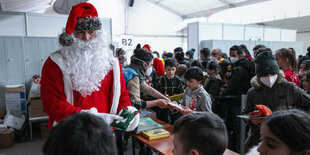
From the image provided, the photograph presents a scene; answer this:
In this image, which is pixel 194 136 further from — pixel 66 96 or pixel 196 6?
pixel 196 6

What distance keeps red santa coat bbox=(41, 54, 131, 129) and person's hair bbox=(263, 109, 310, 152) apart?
1.10 m

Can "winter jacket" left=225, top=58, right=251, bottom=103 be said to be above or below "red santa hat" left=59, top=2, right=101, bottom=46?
below

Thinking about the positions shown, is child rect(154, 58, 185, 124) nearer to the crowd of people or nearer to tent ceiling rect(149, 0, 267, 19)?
the crowd of people

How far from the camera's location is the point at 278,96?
2055 millimetres

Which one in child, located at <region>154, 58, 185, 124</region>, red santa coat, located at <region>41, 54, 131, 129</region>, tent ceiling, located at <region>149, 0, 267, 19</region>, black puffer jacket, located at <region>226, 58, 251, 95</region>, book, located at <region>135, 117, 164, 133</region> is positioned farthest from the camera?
tent ceiling, located at <region>149, 0, 267, 19</region>

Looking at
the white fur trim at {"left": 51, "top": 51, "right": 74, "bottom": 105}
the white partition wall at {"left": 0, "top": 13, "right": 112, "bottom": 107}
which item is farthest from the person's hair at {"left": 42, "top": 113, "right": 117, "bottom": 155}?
the white partition wall at {"left": 0, "top": 13, "right": 112, "bottom": 107}

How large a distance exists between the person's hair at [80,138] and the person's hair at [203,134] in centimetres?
51

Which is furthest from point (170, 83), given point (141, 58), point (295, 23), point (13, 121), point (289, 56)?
point (295, 23)

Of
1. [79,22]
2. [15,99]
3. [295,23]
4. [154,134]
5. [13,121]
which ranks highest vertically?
[295,23]

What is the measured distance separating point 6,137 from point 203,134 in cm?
424

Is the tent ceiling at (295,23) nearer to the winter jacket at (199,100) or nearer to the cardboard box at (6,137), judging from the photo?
the winter jacket at (199,100)

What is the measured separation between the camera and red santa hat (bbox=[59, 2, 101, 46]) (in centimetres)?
156

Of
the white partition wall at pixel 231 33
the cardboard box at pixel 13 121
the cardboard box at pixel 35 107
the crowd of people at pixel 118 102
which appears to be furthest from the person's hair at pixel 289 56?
the white partition wall at pixel 231 33

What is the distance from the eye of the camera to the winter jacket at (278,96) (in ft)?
6.42
